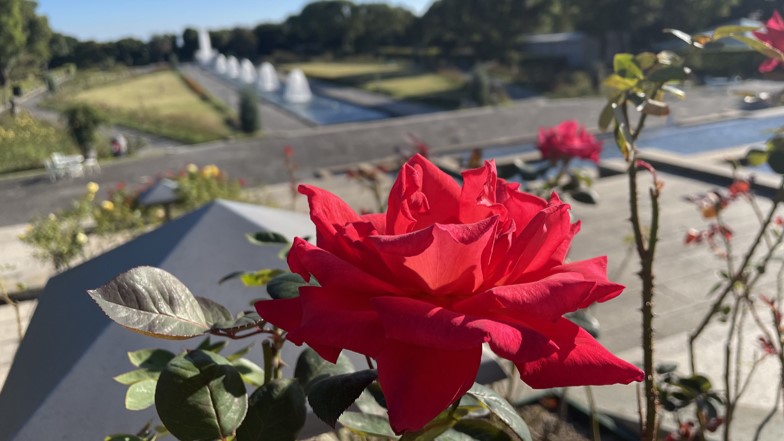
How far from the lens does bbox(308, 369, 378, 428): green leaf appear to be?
58 centimetres

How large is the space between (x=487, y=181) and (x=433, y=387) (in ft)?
0.76

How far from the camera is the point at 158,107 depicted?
71.6 ft

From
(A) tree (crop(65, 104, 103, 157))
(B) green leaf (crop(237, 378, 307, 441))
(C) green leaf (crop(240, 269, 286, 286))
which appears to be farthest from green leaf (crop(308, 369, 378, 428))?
(A) tree (crop(65, 104, 103, 157))

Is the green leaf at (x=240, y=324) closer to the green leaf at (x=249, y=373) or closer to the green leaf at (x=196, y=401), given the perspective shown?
the green leaf at (x=196, y=401)

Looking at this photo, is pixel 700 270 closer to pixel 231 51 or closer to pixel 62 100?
pixel 62 100

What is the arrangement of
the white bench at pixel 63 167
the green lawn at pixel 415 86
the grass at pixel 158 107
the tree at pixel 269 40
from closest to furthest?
the white bench at pixel 63 167 → the grass at pixel 158 107 → the green lawn at pixel 415 86 → the tree at pixel 269 40

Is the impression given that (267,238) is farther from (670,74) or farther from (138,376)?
(670,74)

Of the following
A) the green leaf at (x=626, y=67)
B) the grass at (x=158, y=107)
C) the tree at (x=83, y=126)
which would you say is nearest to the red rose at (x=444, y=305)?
the green leaf at (x=626, y=67)

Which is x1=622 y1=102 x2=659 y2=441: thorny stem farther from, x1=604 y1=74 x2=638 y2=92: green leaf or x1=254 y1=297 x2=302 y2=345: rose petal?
x1=254 y1=297 x2=302 y2=345: rose petal

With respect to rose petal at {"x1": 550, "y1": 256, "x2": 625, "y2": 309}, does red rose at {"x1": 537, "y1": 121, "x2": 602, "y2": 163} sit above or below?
below

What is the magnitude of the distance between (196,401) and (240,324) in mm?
92

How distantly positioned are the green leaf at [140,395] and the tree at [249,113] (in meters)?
16.5

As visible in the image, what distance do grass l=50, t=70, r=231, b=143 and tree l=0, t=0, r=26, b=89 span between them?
7.19ft

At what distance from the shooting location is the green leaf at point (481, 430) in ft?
2.43
